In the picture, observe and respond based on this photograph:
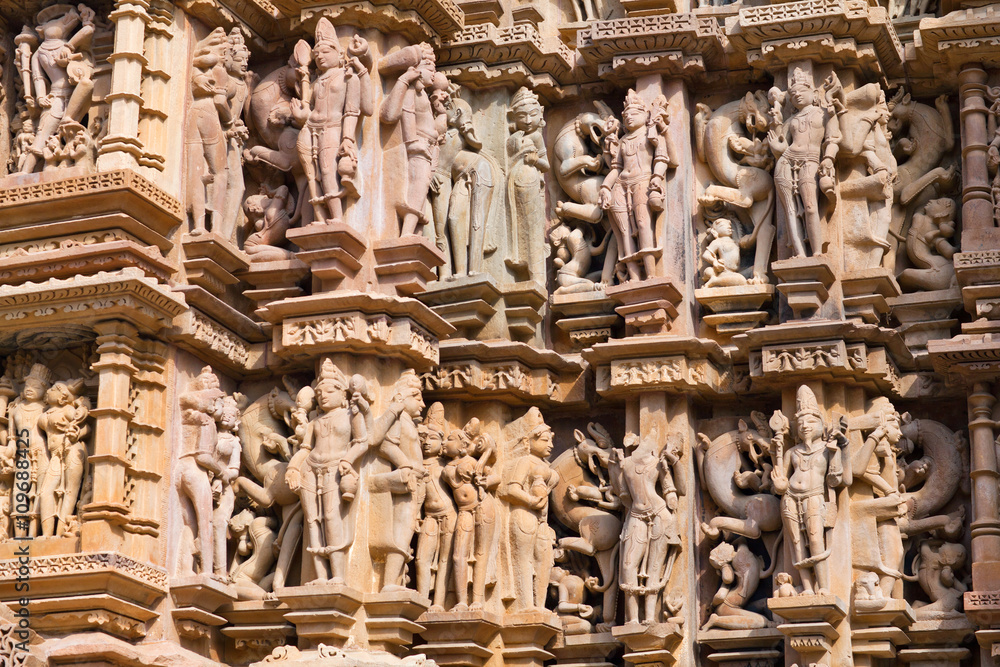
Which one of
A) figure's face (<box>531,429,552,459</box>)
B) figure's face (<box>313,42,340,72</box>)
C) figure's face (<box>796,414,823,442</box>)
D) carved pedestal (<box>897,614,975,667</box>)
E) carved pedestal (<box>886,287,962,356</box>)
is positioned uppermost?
figure's face (<box>313,42,340,72</box>)

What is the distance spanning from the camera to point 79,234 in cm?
1402

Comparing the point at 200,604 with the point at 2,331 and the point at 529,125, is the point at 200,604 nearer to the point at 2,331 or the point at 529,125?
the point at 2,331

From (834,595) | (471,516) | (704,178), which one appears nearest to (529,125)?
(704,178)

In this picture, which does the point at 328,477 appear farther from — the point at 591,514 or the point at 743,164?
the point at 743,164

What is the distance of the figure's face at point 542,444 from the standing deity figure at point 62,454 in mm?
3311

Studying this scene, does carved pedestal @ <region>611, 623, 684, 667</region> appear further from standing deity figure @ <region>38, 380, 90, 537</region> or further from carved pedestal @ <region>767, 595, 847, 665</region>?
standing deity figure @ <region>38, 380, 90, 537</region>

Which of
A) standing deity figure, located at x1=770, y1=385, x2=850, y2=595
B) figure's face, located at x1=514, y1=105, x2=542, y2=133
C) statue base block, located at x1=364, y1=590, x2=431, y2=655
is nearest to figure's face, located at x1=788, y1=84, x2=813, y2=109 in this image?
figure's face, located at x1=514, y1=105, x2=542, y2=133

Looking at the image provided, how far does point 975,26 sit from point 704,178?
7.49 ft

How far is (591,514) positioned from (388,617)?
1.98 m

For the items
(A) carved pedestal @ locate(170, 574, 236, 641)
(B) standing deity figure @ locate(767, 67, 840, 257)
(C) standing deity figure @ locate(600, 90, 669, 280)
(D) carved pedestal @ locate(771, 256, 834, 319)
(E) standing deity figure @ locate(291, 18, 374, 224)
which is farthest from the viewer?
(C) standing deity figure @ locate(600, 90, 669, 280)

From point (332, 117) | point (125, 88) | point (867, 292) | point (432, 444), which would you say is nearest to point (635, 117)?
point (867, 292)

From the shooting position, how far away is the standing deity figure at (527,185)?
625 inches

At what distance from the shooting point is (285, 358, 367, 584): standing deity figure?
1402 cm

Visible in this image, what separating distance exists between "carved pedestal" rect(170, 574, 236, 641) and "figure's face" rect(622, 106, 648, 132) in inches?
183
